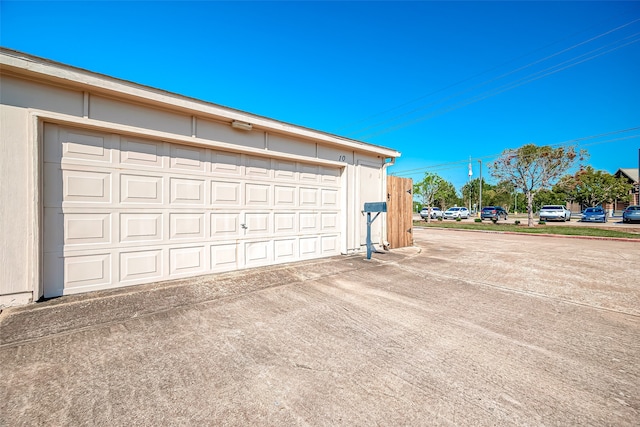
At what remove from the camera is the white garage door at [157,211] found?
4.01m

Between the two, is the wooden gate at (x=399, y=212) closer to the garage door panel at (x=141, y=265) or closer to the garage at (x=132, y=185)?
the garage at (x=132, y=185)

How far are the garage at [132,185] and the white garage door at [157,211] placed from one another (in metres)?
0.02

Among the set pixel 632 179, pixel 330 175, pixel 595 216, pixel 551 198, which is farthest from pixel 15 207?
pixel 632 179

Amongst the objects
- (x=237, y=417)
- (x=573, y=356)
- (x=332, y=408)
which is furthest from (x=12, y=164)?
(x=573, y=356)

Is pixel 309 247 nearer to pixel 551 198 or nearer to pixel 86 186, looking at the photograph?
pixel 86 186

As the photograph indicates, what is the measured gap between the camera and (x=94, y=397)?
1.99 metres

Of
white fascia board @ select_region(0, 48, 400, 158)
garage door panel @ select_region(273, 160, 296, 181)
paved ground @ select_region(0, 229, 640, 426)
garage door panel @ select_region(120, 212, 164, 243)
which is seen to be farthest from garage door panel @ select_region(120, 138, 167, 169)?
garage door panel @ select_region(273, 160, 296, 181)

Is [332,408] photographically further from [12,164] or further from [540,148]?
[540,148]

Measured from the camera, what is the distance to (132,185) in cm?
450

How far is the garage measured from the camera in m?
3.62

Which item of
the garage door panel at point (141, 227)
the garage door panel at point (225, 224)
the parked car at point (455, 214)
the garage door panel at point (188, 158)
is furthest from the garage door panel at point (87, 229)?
the parked car at point (455, 214)

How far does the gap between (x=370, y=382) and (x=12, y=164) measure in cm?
512

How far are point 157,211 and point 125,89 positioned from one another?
1.99m

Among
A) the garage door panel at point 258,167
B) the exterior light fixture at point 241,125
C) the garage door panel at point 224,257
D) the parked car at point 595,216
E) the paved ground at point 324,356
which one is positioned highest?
the exterior light fixture at point 241,125
